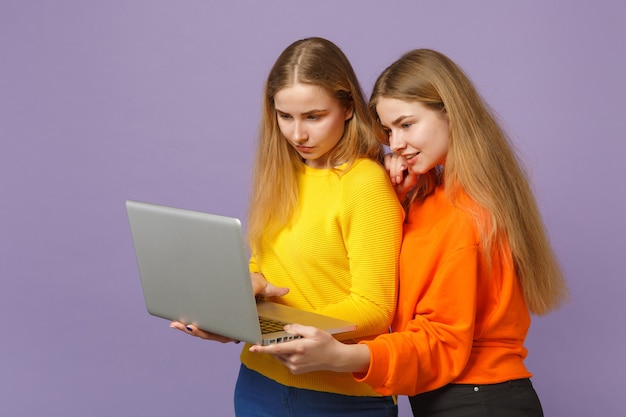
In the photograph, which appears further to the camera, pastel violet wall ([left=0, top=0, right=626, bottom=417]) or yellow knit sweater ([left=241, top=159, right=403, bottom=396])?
pastel violet wall ([left=0, top=0, right=626, bottom=417])

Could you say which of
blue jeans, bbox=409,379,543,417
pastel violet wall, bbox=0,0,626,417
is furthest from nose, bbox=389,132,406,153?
pastel violet wall, bbox=0,0,626,417

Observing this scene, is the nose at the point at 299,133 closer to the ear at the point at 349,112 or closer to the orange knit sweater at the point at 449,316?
the ear at the point at 349,112

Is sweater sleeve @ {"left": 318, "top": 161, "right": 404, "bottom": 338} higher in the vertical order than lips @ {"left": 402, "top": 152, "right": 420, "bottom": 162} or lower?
lower

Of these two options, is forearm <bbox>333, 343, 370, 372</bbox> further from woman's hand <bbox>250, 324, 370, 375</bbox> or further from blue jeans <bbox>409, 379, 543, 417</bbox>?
blue jeans <bbox>409, 379, 543, 417</bbox>

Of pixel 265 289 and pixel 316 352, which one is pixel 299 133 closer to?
pixel 265 289

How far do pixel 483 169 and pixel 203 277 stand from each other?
620 mm

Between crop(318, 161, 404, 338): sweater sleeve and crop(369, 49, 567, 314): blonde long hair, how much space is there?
0.14 metres

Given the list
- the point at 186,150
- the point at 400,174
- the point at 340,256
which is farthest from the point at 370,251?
the point at 186,150

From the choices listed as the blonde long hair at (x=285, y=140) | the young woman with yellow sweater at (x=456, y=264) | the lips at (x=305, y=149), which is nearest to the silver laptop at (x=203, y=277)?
the young woman with yellow sweater at (x=456, y=264)

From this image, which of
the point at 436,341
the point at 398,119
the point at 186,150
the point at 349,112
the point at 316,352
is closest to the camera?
the point at 316,352

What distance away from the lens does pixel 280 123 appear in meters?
2.23

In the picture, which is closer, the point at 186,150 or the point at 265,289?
the point at 265,289

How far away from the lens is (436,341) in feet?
6.55

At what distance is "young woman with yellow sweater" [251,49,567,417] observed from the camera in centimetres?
199
